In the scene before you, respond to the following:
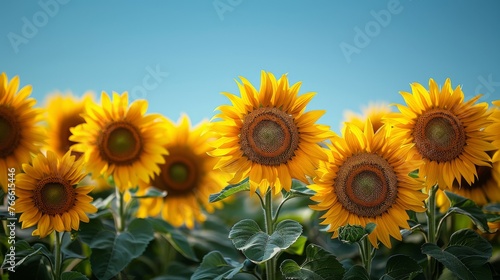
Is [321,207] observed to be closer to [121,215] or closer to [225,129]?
[225,129]

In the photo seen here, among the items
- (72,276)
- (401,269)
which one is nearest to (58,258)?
(72,276)

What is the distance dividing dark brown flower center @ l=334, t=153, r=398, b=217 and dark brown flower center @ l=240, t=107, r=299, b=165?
18 cm

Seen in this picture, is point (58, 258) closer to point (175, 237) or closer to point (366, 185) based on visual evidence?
point (175, 237)

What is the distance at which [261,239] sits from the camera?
1698mm

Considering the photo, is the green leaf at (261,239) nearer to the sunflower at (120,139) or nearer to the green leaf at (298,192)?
the green leaf at (298,192)

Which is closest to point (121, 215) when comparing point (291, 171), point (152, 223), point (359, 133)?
point (152, 223)

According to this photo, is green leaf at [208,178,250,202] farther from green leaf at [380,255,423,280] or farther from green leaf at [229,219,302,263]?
green leaf at [380,255,423,280]

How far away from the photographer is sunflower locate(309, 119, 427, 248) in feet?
5.78

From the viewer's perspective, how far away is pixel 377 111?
279 centimetres

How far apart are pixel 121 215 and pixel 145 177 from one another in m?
0.18

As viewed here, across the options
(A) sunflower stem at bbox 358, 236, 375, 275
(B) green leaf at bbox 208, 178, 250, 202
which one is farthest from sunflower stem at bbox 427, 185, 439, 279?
(B) green leaf at bbox 208, 178, 250, 202

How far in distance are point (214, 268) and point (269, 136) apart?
1.62ft

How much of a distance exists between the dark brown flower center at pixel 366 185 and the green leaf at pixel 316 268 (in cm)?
17

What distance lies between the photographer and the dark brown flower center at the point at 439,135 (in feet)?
5.97
